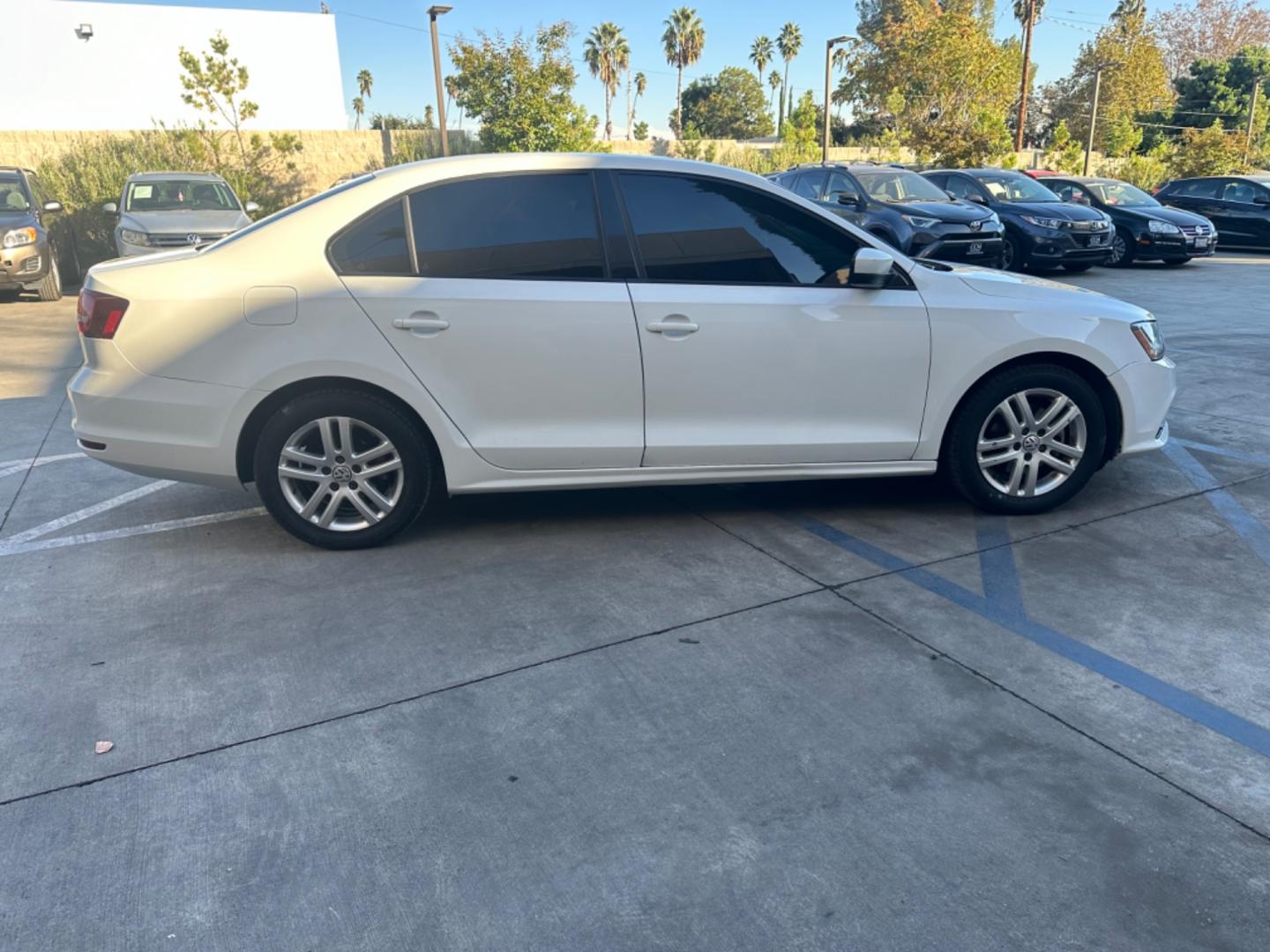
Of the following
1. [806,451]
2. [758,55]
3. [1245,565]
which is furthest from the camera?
[758,55]

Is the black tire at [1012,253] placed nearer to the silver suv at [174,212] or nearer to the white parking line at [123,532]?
the silver suv at [174,212]

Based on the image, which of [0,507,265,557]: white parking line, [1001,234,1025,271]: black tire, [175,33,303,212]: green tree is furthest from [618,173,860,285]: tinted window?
[175,33,303,212]: green tree

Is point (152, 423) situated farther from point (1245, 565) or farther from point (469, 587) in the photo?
point (1245, 565)

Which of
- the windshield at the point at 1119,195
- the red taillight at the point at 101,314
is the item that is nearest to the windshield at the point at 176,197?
the red taillight at the point at 101,314

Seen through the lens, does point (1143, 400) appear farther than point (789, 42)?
No

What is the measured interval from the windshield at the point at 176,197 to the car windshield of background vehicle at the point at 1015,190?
11789 mm

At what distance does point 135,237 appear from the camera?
12.9m

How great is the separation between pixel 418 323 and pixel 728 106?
83.8m

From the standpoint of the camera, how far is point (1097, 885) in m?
2.37

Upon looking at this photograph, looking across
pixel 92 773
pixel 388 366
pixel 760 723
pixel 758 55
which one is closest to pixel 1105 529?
pixel 760 723

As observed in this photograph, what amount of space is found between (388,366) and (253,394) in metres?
0.58

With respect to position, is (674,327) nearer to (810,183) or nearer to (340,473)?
(340,473)

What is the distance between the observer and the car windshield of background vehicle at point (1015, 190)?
52.6ft

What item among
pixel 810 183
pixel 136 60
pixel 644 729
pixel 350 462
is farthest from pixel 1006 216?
pixel 136 60
